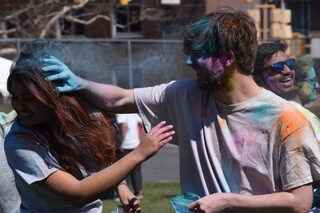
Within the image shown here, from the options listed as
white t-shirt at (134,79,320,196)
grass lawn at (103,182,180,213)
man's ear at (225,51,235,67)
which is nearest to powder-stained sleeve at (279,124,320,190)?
white t-shirt at (134,79,320,196)

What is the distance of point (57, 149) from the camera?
2.53m

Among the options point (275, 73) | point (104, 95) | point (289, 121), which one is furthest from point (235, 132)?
point (275, 73)

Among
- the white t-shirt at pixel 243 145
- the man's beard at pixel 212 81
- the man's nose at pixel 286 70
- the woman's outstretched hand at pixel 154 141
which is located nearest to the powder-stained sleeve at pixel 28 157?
the woman's outstretched hand at pixel 154 141

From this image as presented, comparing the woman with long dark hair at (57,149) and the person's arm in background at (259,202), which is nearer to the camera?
the person's arm in background at (259,202)

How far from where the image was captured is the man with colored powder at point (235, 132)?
7.56 ft

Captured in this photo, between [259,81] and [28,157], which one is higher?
[259,81]

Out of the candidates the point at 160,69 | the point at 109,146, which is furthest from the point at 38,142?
the point at 160,69

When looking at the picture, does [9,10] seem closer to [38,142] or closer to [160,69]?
[160,69]

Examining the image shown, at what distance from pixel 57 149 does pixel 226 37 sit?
0.86m

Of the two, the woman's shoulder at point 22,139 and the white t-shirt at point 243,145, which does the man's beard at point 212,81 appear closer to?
the white t-shirt at point 243,145

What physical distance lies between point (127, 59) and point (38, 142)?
8114mm

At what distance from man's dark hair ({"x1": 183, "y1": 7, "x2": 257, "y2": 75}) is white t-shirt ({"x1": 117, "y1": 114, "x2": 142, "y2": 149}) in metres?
6.38

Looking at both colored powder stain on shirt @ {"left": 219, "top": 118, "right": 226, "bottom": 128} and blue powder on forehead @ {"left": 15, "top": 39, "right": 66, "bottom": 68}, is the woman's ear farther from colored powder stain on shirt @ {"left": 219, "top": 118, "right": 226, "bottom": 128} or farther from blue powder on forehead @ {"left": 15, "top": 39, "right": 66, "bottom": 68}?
blue powder on forehead @ {"left": 15, "top": 39, "right": 66, "bottom": 68}

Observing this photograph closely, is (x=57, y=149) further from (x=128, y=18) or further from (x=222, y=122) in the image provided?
(x=128, y=18)
